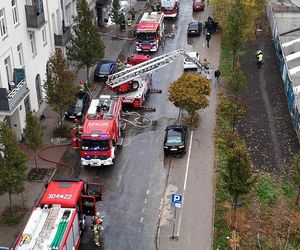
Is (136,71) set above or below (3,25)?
below

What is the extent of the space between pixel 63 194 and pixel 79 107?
1678 cm

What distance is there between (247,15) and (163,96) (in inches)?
504

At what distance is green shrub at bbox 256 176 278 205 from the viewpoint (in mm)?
33719

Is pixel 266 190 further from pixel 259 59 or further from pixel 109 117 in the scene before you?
pixel 259 59

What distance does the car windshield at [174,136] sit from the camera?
39188 mm

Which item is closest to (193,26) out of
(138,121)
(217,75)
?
(217,75)

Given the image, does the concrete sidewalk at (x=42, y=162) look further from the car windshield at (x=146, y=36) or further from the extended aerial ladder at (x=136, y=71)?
the car windshield at (x=146, y=36)

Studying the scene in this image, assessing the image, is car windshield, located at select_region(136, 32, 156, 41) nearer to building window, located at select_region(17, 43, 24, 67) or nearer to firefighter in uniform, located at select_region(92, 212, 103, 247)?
building window, located at select_region(17, 43, 24, 67)

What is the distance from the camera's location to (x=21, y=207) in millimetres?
33531

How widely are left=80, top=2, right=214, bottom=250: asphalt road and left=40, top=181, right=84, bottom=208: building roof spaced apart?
10.3 ft

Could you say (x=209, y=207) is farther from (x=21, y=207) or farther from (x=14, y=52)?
(x=14, y=52)

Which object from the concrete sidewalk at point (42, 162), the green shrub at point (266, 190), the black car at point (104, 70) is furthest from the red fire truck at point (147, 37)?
the green shrub at point (266, 190)

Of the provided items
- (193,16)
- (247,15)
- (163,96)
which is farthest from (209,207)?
(193,16)

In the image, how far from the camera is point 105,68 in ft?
172
